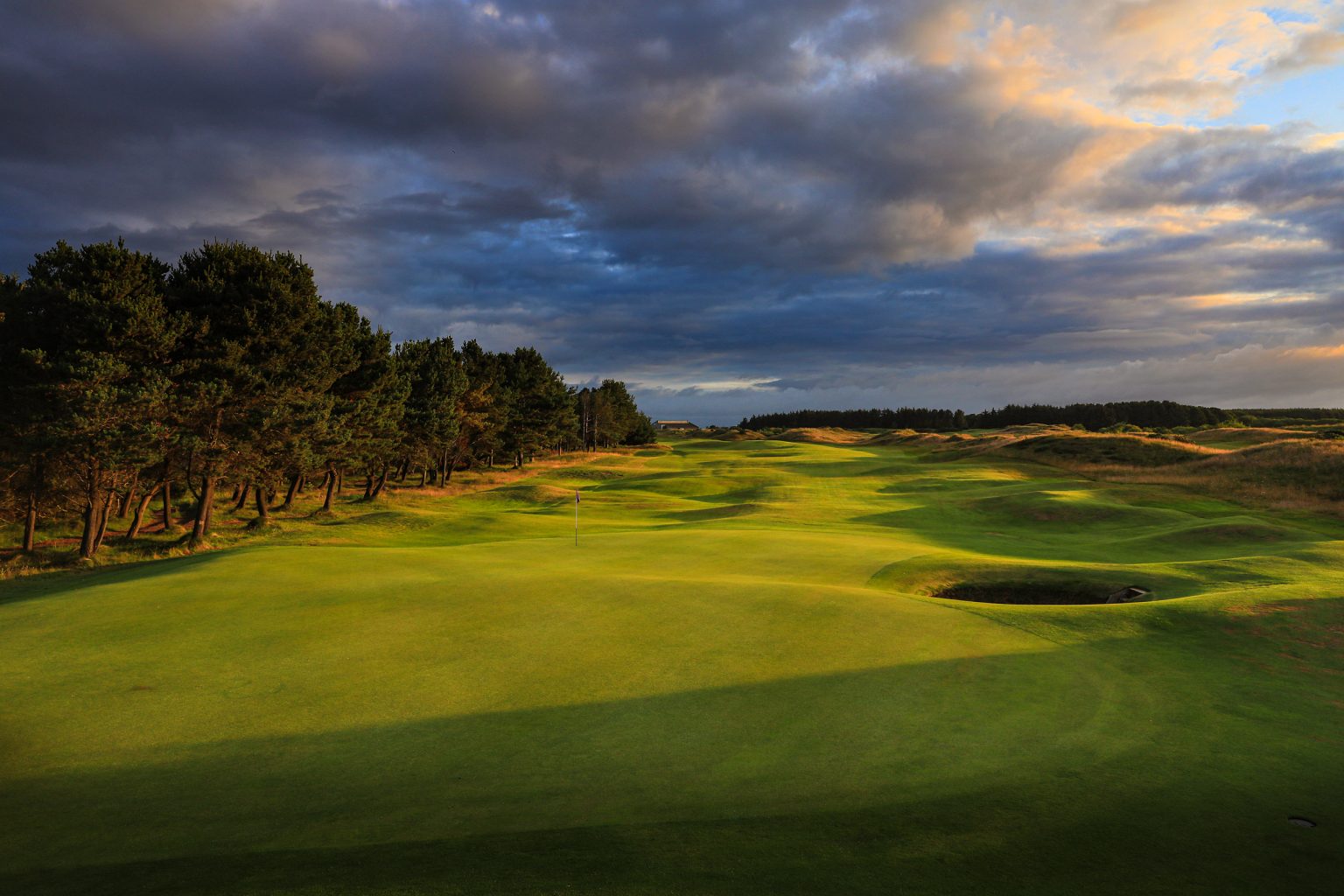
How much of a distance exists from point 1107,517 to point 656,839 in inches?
1599

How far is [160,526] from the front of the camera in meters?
43.7

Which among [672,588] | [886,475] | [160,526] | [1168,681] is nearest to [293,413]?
[160,526]

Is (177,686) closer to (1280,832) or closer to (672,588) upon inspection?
(672,588)

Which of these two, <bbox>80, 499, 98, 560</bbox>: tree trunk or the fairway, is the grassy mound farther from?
<bbox>80, 499, 98, 560</bbox>: tree trunk

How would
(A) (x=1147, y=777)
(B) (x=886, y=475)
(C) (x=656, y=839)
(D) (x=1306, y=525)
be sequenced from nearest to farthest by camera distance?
(C) (x=656, y=839)
(A) (x=1147, y=777)
(D) (x=1306, y=525)
(B) (x=886, y=475)

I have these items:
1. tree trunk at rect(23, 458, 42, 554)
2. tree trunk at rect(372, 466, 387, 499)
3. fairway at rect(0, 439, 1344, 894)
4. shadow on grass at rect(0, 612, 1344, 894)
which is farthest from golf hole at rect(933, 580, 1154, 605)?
tree trunk at rect(372, 466, 387, 499)

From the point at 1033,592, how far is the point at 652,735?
49.9 feet

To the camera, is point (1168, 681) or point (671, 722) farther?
point (1168, 681)

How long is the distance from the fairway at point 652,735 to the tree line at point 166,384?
16934mm

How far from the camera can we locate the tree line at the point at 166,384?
29.0 m

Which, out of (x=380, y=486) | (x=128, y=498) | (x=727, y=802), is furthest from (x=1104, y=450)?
(x=128, y=498)

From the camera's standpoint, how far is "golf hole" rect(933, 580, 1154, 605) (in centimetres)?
1860

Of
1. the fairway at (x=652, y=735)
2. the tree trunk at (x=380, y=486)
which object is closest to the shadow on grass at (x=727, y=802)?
the fairway at (x=652, y=735)

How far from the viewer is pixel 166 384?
30.9 m
